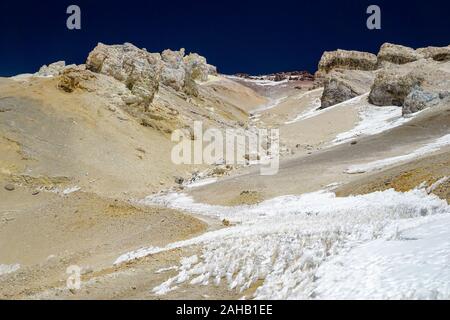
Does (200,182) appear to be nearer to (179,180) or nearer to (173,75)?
(179,180)

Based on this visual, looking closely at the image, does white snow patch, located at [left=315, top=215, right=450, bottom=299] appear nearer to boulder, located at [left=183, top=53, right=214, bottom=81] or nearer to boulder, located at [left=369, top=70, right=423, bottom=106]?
boulder, located at [left=369, top=70, right=423, bottom=106]

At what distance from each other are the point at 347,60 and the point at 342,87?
32.4m

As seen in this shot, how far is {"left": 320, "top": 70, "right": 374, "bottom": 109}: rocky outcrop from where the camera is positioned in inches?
3199

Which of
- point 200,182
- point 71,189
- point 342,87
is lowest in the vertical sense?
point 200,182

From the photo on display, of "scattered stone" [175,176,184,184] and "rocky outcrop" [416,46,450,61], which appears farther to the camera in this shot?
"rocky outcrop" [416,46,450,61]

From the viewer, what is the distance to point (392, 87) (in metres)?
64.8

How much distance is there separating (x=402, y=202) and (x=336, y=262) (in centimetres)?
928

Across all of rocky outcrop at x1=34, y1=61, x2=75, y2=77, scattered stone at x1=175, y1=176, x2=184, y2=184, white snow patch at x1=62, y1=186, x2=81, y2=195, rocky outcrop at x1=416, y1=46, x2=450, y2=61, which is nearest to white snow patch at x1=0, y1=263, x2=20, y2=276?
white snow patch at x1=62, y1=186, x2=81, y2=195

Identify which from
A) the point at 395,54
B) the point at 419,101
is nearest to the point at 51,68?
the point at 395,54

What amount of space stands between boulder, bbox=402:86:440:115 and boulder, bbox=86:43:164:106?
27812 mm

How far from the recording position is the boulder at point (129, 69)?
49.2 m

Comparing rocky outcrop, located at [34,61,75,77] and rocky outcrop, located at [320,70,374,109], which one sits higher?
rocky outcrop, located at [34,61,75,77]
